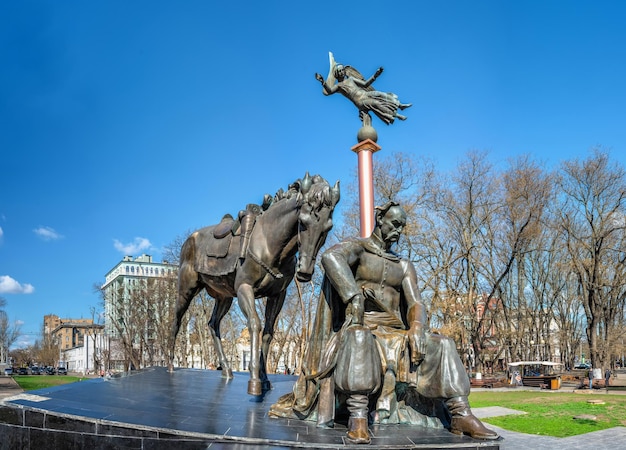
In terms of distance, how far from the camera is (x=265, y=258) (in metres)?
6.52

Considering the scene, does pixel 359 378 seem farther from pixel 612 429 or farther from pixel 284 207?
pixel 612 429

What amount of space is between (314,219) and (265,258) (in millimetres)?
1505

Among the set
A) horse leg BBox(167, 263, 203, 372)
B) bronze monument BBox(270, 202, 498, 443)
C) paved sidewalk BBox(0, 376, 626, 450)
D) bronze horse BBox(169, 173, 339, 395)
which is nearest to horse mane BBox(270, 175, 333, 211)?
bronze horse BBox(169, 173, 339, 395)

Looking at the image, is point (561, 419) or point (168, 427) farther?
point (561, 419)

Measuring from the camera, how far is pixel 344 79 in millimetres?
20469

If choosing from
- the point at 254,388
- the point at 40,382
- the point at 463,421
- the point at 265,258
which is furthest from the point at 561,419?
the point at 40,382

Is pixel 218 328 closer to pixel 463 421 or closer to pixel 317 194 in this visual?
pixel 317 194

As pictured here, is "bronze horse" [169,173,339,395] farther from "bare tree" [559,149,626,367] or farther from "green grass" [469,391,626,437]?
"bare tree" [559,149,626,367]

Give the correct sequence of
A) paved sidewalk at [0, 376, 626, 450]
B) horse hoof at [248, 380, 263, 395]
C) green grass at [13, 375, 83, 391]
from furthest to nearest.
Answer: green grass at [13, 375, 83, 391] → paved sidewalk at [0, 376, 626, 450] → horse hoof at [248, 380, 263, 395]

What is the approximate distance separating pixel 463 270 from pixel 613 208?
982 centimetres

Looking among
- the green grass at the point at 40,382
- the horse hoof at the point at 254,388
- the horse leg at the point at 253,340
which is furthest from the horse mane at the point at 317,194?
the green grass at the point at 40,382

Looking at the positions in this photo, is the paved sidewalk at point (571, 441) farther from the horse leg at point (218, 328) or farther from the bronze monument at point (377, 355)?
the bronze monument at point (377, 355)

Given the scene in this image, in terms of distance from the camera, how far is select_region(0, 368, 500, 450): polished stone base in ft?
12.6

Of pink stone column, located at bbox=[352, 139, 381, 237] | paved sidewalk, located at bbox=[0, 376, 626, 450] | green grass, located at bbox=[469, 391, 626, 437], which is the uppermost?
pink stone column, located at bbox=[352, 139, 381, 237]
